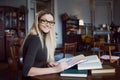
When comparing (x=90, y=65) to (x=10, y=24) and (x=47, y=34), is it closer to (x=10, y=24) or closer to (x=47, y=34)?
(x=47, y=34)

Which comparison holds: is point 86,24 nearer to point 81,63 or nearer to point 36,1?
Result: point 36,1

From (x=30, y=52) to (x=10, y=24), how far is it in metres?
7.90

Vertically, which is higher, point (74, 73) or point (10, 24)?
point (10, 24)

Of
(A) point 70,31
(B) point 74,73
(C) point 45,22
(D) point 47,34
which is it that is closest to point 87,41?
(A) point 70,31

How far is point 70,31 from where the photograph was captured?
12.6 meters

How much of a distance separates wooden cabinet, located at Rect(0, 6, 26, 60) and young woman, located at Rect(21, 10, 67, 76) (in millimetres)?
7246

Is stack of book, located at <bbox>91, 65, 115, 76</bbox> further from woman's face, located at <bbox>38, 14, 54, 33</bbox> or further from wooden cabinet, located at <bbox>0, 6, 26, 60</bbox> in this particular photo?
wooden cabinet, located at <bbox>0, 6, 26, 60</bbox>

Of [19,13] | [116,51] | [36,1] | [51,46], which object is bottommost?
[116,51]

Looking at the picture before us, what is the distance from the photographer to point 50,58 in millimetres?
1976

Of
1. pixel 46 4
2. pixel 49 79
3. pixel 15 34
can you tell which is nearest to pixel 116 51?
pixel 15 34

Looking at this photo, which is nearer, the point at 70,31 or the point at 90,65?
the point at 90,65

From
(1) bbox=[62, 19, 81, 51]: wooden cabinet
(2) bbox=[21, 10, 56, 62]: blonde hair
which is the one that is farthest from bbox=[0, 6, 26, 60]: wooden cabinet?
(2) bbox=[21, 10, 56, 62]: blonde hair

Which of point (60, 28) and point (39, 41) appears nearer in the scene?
point (39, 41)

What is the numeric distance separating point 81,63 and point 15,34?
792 cm
